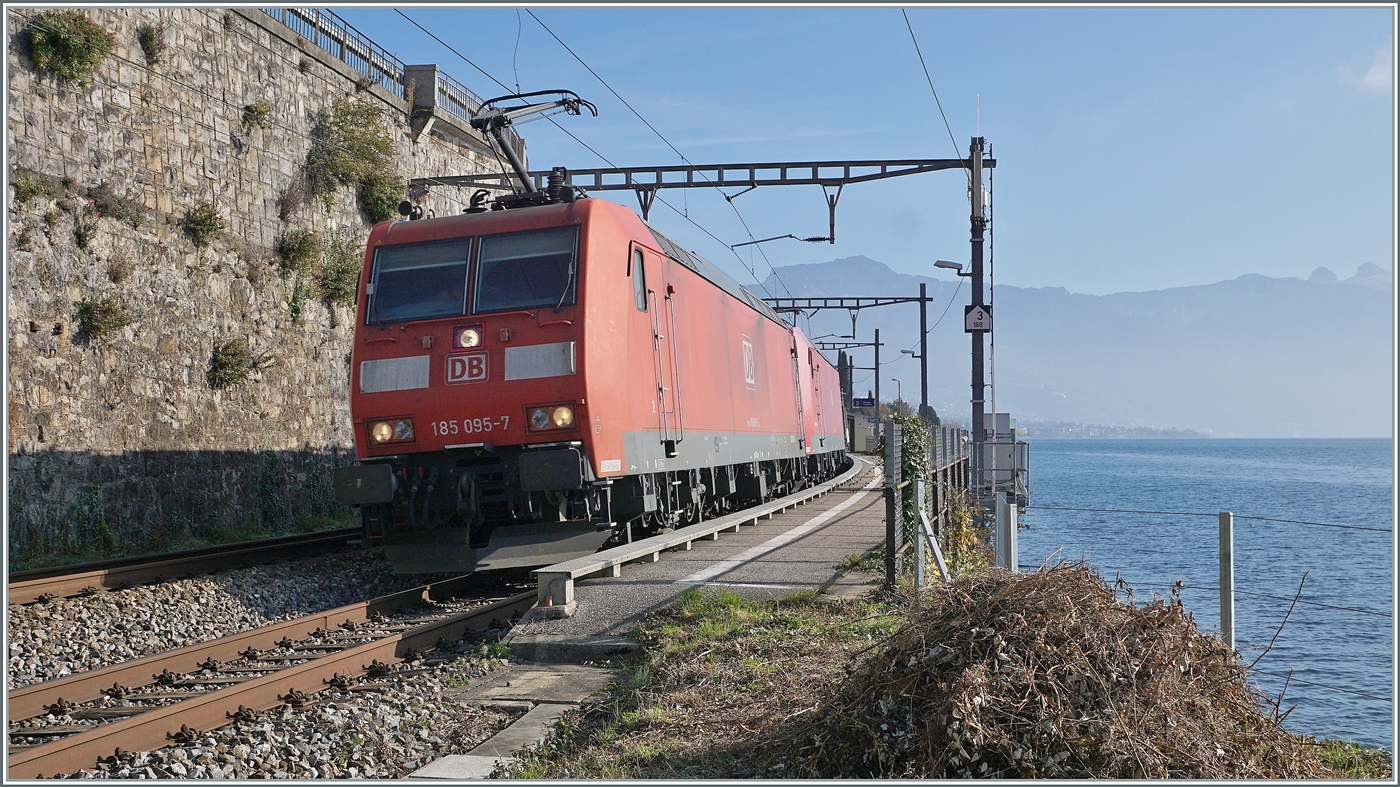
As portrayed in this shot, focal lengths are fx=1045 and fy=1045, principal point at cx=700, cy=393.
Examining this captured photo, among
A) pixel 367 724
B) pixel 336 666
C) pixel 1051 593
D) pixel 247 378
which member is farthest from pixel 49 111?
pixel 1051 593

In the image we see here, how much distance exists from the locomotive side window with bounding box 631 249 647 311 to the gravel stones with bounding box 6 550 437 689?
399 centimetres

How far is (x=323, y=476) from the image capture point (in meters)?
20.3

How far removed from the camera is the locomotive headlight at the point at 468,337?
10070 millimetres

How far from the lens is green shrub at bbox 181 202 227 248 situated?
1688 centimetres

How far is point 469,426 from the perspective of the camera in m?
10.0

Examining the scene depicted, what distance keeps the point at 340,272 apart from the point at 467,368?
1219cm

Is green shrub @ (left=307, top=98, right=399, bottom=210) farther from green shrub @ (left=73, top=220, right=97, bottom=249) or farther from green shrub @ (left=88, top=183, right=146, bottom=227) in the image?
green shrub @ (left=73, top=220, right=97, bottom=249)

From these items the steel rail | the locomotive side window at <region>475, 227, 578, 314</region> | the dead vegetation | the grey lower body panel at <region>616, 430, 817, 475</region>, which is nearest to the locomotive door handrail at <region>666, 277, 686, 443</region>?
the grey lower body panel at <region>616, 430, 817, 475</region>

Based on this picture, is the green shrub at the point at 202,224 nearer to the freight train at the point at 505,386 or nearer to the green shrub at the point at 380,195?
the green shrub at the point at 380,195

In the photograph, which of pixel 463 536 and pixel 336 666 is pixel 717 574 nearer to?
pixel 463 536

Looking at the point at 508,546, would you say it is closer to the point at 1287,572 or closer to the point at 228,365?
the point at 228,365

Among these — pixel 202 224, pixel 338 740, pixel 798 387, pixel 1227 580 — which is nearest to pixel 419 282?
pixel 338 740

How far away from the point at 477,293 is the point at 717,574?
3601mm

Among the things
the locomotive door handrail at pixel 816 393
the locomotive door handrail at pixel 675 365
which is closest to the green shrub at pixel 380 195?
the locomotive door handrail at pixel 816 393
